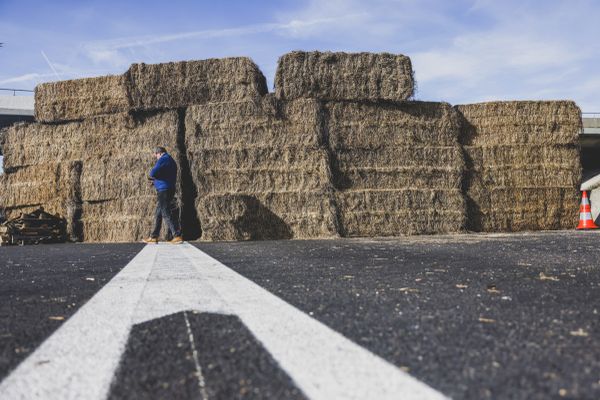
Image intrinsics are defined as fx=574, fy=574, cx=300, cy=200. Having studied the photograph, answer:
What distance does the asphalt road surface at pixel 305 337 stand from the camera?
1.34 m

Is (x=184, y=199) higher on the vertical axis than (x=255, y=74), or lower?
lower

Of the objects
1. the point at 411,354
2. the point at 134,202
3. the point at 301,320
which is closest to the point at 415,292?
the point at 301,320

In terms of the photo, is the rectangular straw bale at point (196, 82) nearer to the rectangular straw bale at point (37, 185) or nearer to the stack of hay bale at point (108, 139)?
the stack of hay bale at point (108, 139)

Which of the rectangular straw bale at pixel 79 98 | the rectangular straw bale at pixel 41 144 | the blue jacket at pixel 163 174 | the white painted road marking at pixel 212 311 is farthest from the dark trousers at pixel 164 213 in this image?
the white painted road marking at pixel 212 311

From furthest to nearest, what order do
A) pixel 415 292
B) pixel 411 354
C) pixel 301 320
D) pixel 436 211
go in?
1. pixel 436 211
2. pixel 415 292
3. pixel 301 320
4. pixel 411 354

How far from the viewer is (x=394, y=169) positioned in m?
12.8

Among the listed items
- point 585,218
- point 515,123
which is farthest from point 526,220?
point 515,123

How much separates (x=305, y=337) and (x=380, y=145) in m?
11.4

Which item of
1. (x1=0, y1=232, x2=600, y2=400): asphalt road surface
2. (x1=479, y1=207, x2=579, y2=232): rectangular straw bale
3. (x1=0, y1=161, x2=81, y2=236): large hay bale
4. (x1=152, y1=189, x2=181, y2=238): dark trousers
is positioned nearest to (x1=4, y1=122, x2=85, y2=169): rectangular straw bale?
(x1=0, y1=161, x2=81, y2=236): large hay bale

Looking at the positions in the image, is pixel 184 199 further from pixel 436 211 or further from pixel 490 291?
pixel 490 291

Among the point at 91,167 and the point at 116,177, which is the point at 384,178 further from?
the point at 91,167

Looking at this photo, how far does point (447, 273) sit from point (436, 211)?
908cm

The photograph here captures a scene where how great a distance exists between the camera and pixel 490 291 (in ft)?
9.65

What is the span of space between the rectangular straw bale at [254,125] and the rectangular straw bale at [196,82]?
30 cm
